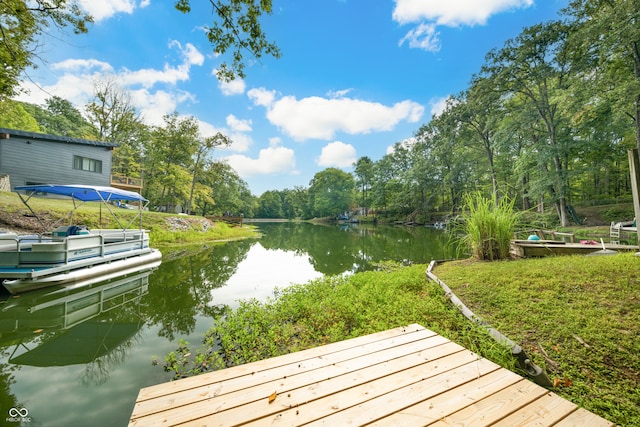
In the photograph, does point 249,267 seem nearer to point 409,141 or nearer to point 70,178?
point 70,178

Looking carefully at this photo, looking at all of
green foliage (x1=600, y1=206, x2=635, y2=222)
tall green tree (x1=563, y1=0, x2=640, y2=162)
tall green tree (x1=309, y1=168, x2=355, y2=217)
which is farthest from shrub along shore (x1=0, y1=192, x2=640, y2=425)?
tall green tree (x1=309, y1=168, x2=355, y2=217)

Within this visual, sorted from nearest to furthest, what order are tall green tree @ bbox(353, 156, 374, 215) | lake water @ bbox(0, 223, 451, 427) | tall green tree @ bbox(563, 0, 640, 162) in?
lake water @ bbox(0, 223, 451, 427) → tall green tree @ bbox(563, 0, 640, 162) → tall green tree @ bbox(353, 156, 374, 215)

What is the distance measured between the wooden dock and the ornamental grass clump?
4.89m

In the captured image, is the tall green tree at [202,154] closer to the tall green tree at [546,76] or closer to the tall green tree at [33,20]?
the tall green tree at [33,20]

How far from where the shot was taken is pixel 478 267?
17.6ft

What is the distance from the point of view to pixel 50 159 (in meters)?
15.5

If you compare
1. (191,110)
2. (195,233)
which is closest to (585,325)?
(195,233)

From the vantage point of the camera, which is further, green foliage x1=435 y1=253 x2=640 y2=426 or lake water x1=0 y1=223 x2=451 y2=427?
lake water x1=0 y1=223 x2=451 y2=427

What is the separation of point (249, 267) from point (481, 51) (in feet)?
70.4

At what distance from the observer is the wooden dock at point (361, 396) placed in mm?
1280

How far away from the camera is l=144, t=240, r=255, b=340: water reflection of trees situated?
168 inches

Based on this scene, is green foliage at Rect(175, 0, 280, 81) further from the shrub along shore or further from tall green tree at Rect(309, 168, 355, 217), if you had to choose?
tall green tree at Rect(309, 168, 355, 217)

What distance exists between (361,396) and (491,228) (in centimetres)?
602

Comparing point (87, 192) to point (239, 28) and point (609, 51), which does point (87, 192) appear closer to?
point (239, 28)
